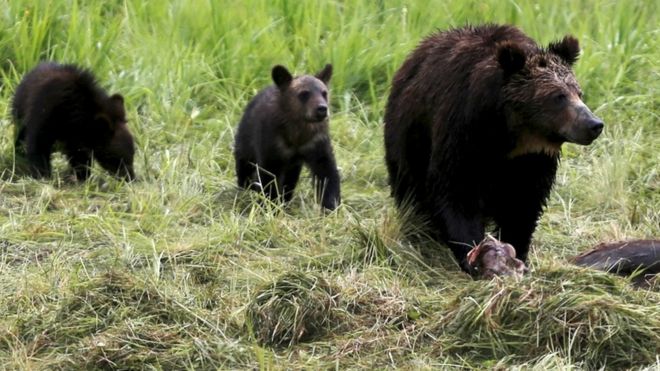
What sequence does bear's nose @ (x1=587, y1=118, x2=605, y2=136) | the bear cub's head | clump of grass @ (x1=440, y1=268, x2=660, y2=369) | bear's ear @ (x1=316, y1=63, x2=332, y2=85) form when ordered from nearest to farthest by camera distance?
clump of grass @ (x1=440, y1=268, x2=660, y2=369) < bear's nose @ (x1=587, y1=118, x2=605, y2=136) < the bear cub's head < bear's ear @ (x1=316, y1=63, x2=332, y2=85)

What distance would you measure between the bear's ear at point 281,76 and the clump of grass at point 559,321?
327 centimetres

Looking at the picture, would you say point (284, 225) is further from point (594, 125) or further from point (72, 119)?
point (72, 119)

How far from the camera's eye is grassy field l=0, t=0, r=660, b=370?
5.84 metres

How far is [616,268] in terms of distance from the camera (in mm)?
6684

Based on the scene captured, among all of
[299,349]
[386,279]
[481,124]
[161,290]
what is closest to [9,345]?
[161,290]

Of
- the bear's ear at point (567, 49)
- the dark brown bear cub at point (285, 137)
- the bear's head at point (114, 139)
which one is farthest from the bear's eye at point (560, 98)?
the bear's head at point (114, 139)

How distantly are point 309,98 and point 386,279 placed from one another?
247cm

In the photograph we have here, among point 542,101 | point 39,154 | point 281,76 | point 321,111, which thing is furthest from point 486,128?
point 39,154

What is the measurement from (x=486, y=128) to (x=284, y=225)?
4.25ft

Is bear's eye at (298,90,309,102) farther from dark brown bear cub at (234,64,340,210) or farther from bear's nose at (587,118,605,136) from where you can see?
bear's nose at (587,118,605,136)

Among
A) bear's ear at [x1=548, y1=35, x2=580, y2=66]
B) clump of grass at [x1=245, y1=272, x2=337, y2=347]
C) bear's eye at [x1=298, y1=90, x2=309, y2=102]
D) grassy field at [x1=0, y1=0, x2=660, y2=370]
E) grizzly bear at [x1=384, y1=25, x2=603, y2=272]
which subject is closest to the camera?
grassy field at [x1=0, y1=0, x2=660, y2=370]

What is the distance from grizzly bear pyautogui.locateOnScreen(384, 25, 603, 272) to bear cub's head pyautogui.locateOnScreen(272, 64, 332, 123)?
1.48 metres

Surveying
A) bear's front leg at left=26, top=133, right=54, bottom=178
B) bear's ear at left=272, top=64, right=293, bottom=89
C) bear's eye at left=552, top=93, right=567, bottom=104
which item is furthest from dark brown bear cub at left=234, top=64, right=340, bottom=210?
bear's eye at left=552, top=93, right=567, bottom=104

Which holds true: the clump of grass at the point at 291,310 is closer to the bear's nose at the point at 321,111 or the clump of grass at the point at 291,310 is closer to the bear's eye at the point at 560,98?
the bear's eye at the point at 560,98
